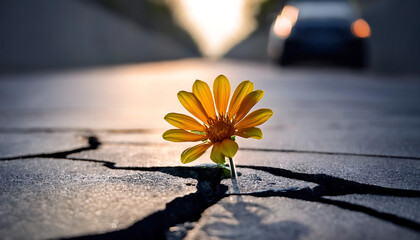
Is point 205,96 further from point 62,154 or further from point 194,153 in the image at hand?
point 62,154

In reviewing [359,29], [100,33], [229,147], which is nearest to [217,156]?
[229,147]

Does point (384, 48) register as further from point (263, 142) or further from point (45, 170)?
point (45, 170)

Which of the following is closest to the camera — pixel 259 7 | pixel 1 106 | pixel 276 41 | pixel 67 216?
pixel 67 216

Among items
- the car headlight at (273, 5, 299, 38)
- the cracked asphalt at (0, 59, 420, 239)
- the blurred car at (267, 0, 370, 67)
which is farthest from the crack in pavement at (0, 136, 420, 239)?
the car headlight at (273, 5, 299, 38)

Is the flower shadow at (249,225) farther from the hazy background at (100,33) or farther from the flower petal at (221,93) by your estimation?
the hazy background at (100,33)

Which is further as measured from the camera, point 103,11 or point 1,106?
point 103,11

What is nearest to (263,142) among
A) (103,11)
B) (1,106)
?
(1,106)

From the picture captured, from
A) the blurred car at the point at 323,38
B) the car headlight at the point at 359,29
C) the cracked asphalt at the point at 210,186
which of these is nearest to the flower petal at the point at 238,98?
the cracked asphalt at the point at 210,186

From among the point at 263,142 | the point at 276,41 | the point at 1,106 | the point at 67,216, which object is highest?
the point at 276,41
